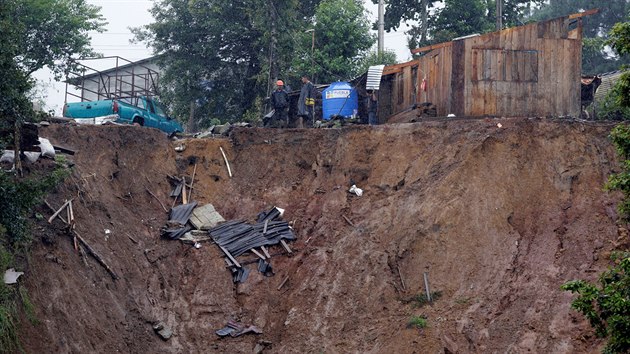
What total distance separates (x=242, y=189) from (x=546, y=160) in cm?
874

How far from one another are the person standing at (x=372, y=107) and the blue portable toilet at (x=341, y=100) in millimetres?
659

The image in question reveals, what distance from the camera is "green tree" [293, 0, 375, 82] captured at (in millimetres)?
36344

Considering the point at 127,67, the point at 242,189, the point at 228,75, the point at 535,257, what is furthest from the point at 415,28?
the point at 535,257

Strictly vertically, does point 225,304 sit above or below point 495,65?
below

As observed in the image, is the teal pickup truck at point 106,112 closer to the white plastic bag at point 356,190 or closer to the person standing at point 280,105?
the person standing at point 280,105

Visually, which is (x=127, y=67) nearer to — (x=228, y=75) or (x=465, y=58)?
(x=228, y=75)

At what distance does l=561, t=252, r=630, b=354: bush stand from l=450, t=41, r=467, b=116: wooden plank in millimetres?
12848

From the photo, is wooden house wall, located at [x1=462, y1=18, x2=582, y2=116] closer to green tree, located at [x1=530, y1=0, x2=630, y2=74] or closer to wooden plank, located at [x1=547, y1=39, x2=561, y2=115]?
wooden plank, located at [x1=547, y1=39, x2=561, y2=115]

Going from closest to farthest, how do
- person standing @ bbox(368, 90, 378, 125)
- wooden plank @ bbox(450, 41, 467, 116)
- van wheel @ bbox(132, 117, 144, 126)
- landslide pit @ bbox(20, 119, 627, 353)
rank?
landslide pit @ bbox(20, 119, 627, 353) → wooden plank @ bbox(450, 41, 467, 116) → person standing @ bbox(368, 90, 378, 125) → van wheel @ bbox(132, 117, 144, 126)

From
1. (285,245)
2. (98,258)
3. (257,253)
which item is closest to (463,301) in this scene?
(285,245)

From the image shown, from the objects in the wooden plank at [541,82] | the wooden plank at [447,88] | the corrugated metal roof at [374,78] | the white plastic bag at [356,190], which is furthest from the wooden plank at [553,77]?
the white plastic bag at [356,190]

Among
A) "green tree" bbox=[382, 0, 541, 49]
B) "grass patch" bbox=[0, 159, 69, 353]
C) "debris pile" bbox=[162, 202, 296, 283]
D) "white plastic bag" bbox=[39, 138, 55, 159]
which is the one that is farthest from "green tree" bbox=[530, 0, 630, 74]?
"grass patch" bbox=[0, 159, 69, 353]

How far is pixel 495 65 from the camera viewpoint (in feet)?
86.7

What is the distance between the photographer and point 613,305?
13078mm
